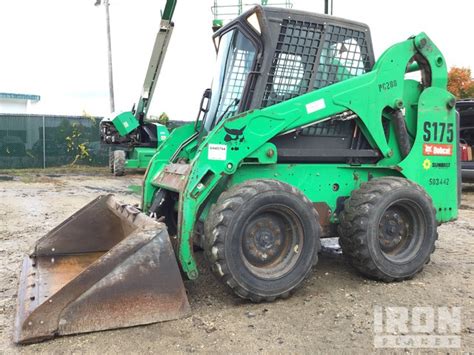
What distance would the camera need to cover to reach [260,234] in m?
3.89

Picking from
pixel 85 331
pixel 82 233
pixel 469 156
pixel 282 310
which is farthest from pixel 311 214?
pixel 469 156

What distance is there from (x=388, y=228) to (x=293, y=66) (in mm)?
1733

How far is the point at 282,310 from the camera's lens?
12.0 feet

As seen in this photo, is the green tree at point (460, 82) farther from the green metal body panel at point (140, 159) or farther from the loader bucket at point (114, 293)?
the loader bucket at point (114, 293)

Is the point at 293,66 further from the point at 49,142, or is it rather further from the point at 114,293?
the point at 49,142

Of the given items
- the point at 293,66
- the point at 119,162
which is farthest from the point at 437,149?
the point at 119,162

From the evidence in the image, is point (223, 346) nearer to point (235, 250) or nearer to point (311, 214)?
point (235, 250)

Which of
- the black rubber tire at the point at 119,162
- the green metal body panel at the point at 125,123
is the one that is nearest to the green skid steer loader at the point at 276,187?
the green metal body panel at the point at 125,123

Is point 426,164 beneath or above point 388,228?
above

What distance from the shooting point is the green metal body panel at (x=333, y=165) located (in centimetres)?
379

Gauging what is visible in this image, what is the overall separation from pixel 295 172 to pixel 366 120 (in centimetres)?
88

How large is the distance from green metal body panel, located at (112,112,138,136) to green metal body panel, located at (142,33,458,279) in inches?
403

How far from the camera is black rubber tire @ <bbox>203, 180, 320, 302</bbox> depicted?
3594mm

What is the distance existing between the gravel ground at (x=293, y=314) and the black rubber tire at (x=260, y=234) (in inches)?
7.6
